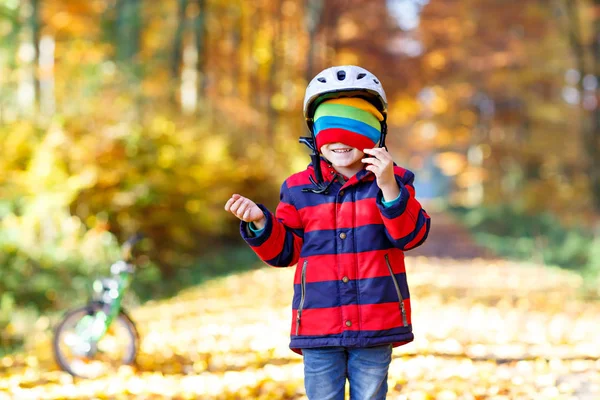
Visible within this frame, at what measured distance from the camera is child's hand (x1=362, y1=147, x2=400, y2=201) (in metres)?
3.13

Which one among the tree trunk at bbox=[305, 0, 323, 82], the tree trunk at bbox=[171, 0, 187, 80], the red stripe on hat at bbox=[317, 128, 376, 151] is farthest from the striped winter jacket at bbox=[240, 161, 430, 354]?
the tree trunk at bbox=[305, 0, 323, 82]

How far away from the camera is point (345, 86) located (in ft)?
11.0

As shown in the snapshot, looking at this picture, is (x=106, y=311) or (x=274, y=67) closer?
(x=106, y=311)

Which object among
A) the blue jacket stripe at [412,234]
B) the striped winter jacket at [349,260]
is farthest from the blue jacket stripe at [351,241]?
the blue jacket stripe at [412,234]

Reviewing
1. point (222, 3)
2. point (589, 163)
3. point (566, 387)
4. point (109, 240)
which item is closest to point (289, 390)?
point (566, 387)

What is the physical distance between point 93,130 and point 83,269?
7.97 feet

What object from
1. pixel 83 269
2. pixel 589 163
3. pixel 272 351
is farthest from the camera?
pixel 589 163

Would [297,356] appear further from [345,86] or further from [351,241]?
[345,86]

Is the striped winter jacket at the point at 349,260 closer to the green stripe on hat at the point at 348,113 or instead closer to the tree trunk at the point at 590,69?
the green stripe on hat at the point at 348,113

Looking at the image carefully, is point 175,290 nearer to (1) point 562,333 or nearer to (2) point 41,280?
(2) point 41,280

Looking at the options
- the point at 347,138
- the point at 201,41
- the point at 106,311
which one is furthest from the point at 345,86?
the point at 201,41

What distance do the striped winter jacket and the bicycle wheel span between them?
3051mm

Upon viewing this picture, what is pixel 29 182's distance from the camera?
31.5ft

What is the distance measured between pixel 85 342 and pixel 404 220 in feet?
11.9
